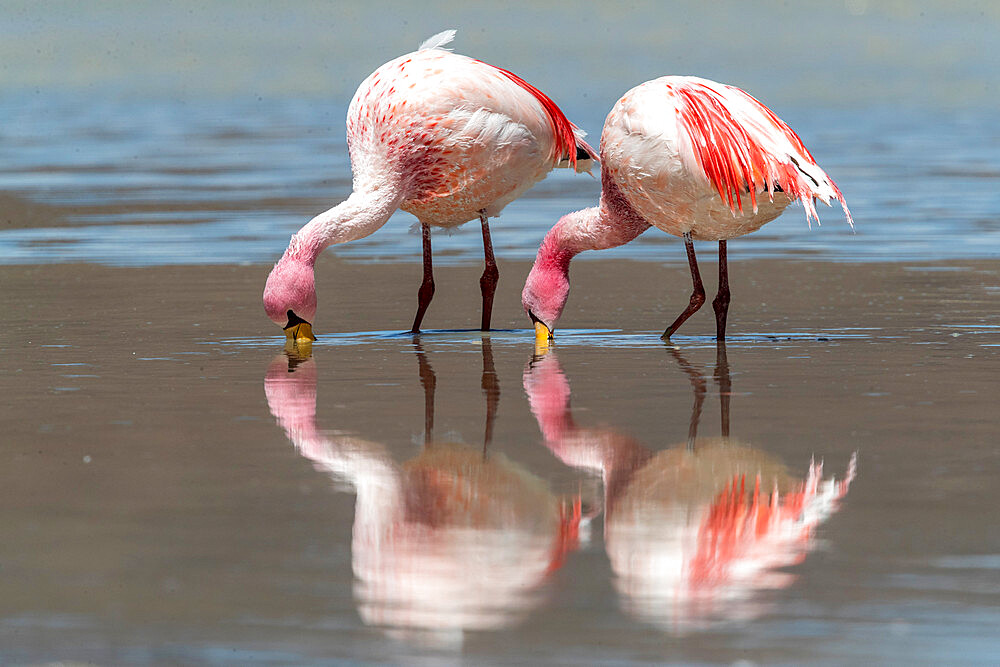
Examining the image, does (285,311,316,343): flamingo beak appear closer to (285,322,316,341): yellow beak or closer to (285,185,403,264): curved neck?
(285,322,316,341): yellow beak

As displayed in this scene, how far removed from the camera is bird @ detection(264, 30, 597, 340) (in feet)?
30.9

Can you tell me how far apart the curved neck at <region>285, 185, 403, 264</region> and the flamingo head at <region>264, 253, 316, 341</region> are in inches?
7.2

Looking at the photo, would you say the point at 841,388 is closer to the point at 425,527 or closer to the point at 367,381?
the point at 367,381

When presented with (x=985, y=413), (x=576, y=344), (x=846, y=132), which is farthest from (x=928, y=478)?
(x=846, y=132)

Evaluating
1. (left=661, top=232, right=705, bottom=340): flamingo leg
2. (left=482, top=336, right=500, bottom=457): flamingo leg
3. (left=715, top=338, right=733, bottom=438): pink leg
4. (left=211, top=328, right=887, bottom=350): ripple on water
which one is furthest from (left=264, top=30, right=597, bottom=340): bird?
(left=715, top=338, right=733, bottom=438): pink leg

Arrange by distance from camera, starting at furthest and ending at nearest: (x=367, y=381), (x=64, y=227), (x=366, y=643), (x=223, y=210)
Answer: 1. (x=223, y=210)
2. (x=64, y=227)
3. (x=367, y=381)
4. (x=366, y=643)

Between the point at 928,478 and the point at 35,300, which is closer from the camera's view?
the point at 928,478

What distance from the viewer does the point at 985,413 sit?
22.1ft

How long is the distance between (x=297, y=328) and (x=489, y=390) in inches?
73.1

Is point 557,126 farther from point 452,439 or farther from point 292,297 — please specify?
point 452,439

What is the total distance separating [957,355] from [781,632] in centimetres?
455

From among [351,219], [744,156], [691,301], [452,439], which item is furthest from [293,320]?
[452,439]

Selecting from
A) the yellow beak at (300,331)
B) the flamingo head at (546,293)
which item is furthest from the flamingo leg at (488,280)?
the yellow beak at (300,331)

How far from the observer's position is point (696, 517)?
516cm
